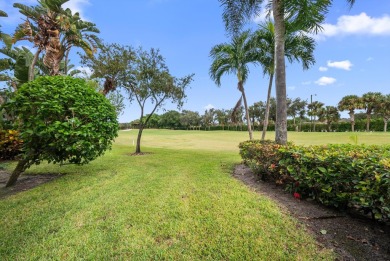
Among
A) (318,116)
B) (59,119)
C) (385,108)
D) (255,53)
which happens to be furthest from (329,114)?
(59,119)

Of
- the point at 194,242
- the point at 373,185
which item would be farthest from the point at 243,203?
the point at 373,185

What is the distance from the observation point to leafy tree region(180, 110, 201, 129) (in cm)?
8388

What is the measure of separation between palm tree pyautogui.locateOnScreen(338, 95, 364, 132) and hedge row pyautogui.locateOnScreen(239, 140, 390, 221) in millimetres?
51809

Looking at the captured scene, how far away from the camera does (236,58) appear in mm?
10422

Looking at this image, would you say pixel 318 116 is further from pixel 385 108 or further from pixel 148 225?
pixel 148 225

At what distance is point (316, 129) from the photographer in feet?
179

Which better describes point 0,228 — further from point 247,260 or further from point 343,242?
point 343,242

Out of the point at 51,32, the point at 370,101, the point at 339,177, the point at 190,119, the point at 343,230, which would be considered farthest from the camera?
the point at 190,119

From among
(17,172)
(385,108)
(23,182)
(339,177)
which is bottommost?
(23,182)

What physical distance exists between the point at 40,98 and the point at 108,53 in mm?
8722

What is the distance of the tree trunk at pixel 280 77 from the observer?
19.8 feet

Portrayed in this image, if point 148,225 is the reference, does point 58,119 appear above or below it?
above

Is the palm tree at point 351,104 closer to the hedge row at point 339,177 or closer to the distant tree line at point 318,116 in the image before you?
the distant tree line at point 318,116

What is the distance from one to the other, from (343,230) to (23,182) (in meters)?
7.45
